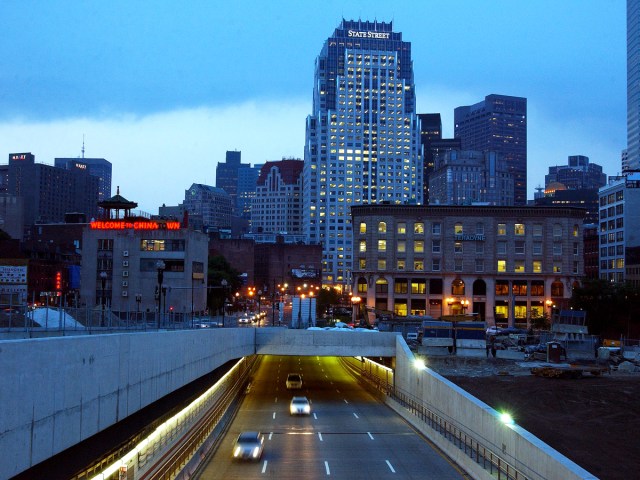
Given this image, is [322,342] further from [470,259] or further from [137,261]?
[470,259]

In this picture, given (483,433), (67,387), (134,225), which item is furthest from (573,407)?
(134,225)

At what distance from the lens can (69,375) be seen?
73.6ft

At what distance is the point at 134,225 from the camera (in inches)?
4439

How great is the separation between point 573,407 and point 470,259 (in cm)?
7403

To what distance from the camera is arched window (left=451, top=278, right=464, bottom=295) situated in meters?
129

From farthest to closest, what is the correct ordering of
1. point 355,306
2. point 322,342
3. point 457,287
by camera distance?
point 355,306
point 457,287
point 322,342

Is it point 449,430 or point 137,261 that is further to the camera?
point 137,261

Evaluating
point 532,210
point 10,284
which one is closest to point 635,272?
point 532,210

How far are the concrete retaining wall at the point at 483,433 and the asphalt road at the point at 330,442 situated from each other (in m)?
1.79

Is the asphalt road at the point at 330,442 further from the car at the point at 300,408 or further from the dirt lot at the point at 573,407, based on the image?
the dirt lot at the point at 573,407

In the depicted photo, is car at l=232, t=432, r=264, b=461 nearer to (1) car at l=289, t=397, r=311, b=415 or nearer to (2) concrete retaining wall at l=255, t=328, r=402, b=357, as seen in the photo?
(1) car at l=289, t=397, r=311, b=415

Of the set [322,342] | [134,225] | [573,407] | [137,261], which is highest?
[134,225]

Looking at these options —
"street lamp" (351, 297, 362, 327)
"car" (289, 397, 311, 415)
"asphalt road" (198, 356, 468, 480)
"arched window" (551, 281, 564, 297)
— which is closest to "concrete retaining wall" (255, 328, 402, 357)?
"asphalt road" (198, 356, 468, 480)

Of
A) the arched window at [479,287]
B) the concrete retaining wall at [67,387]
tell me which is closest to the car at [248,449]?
the concrete retaining wall at [67,387]
